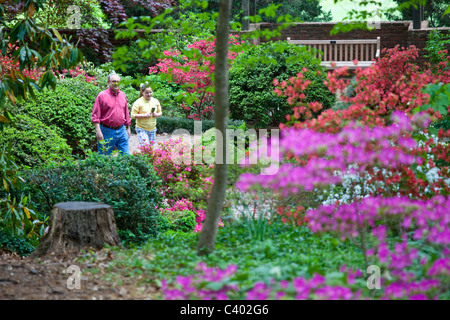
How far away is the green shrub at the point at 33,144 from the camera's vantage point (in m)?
7.39

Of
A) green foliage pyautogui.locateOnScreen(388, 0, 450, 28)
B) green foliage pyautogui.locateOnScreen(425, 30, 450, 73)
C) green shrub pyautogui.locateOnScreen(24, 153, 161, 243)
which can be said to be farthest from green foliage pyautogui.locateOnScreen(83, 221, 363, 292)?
green foliage pyautogui.locateOnScreen(388, 0, 450, 28)

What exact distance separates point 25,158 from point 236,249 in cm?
444

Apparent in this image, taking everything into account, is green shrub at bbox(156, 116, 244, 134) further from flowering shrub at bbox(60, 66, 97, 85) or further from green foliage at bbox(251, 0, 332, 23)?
green foliage at bbox(251, 0, 332, 23)

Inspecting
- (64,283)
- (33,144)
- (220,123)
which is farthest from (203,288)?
(33,144)

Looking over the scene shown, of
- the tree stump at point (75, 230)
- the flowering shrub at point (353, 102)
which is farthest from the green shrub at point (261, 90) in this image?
the tree stump at point (75, 230)

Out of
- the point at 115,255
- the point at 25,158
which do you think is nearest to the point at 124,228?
the point at 115,255

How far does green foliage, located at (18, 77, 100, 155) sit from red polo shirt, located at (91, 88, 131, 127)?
2.33 meters

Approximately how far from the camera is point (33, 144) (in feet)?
25.0

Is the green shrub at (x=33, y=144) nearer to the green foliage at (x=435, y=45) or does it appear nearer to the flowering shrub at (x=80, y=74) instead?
the flowering shrub at (x=80, y=74)

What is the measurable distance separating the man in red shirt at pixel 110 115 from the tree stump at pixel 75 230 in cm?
274

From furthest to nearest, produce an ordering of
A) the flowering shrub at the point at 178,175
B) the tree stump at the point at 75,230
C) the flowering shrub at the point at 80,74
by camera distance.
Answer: the flowering shrub at the point at 80,74 < the flowering shrub at the point at 178,175 < the tree stump at the point at 75,230

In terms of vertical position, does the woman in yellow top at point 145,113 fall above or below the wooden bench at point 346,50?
below

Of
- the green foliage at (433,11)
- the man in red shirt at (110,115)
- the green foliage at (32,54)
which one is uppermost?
the green foliage at (433,11)
